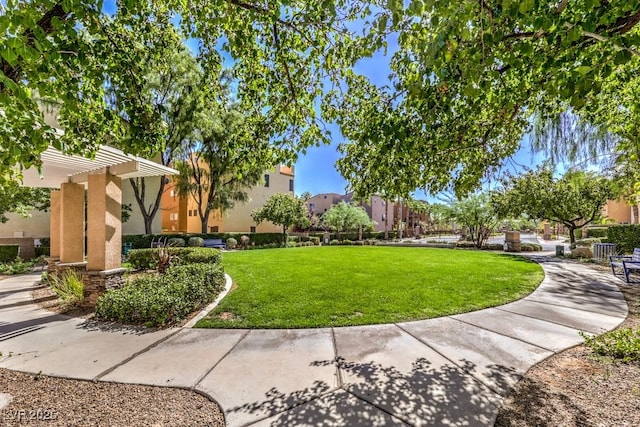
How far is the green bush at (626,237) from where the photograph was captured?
42.4 feet

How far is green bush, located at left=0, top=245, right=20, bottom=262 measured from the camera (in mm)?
13789

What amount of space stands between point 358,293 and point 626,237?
15.0 metres

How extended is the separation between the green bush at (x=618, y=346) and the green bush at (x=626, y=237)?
1363cm

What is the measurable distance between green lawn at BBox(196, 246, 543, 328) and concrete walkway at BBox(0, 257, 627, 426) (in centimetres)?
44

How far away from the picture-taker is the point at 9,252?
1387 centimetres

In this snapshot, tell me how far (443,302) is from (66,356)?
6562mm

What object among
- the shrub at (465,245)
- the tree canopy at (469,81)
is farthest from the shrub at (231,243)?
the tree canopy at (469,81)

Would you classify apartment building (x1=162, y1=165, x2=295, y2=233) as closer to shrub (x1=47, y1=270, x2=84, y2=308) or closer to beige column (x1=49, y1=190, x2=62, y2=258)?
beige column (x1=49, y1=190, x2=62, y2=258)

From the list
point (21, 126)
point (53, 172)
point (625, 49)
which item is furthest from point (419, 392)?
point (53, 172)

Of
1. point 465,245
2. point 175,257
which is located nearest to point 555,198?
point 465,245

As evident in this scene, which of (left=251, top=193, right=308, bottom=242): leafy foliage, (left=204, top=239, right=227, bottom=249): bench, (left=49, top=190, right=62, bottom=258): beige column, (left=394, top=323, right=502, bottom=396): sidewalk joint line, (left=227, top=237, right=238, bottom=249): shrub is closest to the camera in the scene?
(left=394, top=323, right=502, bottom=396): sidewalk joint line

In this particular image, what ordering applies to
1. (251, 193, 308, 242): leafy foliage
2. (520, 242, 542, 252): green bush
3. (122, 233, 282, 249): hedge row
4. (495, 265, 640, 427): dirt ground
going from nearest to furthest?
(495, 265, 640, 427): dirt ground → (122, 233, 282, 249): hedge row → (520, 242, 542, 252): green bush → (251, 193, 308, 242): leafy foliage

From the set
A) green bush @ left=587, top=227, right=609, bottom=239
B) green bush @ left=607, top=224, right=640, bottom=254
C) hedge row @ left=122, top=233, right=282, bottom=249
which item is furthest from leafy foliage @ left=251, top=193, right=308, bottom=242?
green bush @ left=587, top=227, right=609, bottom=239

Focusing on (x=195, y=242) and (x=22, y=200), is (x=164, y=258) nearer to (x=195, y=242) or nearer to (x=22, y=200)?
(x=22, y=200)
